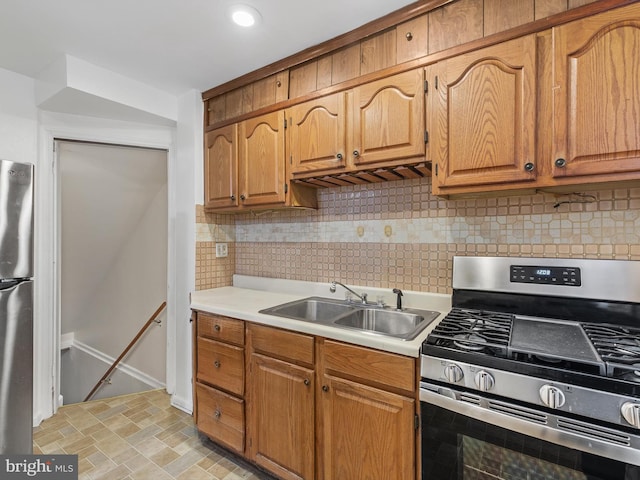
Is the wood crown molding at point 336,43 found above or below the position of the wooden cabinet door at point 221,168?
above

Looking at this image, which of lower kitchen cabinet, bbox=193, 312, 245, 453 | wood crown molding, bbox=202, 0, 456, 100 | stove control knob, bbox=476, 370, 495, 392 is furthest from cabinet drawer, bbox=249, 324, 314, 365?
wood crown molding, bbox=202, 0, 456, 100

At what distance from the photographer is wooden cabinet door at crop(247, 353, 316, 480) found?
58.0 inches

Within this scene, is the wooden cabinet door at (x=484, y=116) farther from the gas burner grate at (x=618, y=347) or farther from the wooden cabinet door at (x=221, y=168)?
the wooden cabinet door at (x=221, y=168)

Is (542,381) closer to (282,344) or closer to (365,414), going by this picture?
(365,414)

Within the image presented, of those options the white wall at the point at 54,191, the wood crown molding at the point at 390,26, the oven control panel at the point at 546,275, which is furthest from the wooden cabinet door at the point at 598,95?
the white wall at the point at 54,191

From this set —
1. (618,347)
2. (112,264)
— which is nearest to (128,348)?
(112,264)

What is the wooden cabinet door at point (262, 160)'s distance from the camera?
1950 millimetres

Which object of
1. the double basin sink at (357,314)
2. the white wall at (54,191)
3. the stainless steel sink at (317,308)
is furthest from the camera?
the white wall at (54,191)

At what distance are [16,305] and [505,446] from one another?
1988mm

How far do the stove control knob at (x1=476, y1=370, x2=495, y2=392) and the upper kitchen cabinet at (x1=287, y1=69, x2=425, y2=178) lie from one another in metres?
0.92

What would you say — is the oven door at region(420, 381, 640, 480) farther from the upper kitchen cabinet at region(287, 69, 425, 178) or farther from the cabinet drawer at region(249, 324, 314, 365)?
the upper kitchen cabinet at region(287, 69, 425, 178)

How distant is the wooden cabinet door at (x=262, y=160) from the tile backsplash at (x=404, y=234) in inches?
12.8

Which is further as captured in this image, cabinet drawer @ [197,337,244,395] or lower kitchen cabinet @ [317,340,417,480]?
cabinet drawer @ [197,337,244,395]

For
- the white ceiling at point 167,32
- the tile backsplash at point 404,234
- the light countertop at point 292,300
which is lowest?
the light countertop at point 292,300
